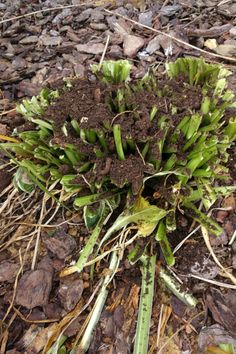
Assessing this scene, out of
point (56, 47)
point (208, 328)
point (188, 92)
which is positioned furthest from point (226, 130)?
point (56, 47)

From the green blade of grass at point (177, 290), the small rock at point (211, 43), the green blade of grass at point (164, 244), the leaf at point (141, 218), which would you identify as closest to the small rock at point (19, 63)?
the small rock at point (211, 43)

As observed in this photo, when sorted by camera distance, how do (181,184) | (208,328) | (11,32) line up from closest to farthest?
(208,328), (181,184), (11,32)

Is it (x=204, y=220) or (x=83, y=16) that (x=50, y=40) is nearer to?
(x=83, y=16)

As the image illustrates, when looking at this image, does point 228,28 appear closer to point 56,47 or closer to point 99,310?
point 56,47

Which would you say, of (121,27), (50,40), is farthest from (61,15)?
(121,27)

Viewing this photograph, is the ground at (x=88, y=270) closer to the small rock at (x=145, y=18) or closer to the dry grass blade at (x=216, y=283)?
the dry grass blade at (x=216, y=283)

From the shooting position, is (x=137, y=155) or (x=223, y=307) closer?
(x=223, y=307)
